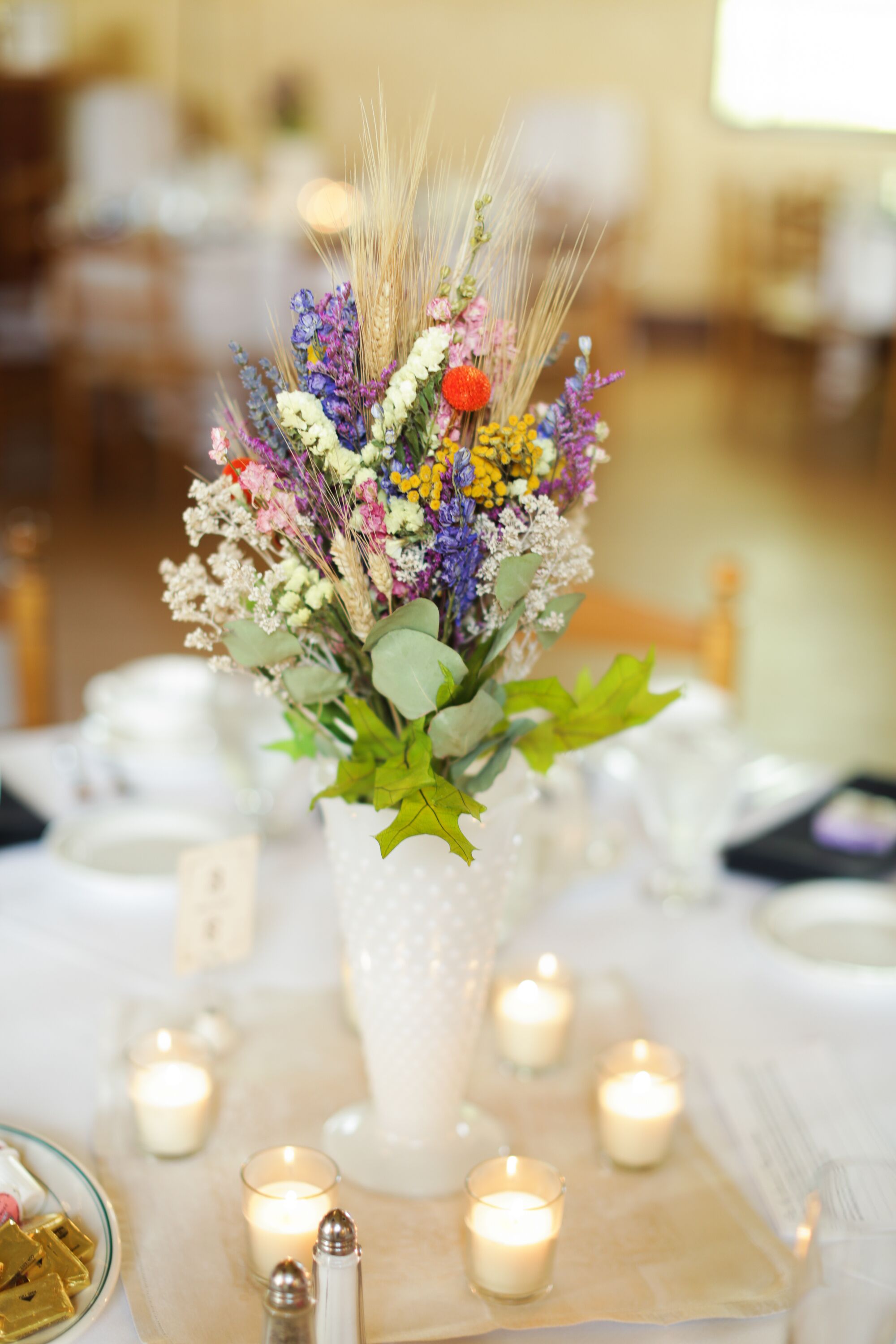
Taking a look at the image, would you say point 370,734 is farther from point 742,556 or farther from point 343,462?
point 742,556

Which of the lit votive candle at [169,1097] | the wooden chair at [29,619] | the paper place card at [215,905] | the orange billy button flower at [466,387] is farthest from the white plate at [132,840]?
the orange billy button flower at [466,387]

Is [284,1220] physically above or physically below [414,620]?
below

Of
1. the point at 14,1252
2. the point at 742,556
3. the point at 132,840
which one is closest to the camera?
the point at 14,1252

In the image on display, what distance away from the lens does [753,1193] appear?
3.11 feet

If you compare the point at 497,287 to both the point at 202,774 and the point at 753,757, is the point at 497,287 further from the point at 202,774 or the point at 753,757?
the point at 753,757

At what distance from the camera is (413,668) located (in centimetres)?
77

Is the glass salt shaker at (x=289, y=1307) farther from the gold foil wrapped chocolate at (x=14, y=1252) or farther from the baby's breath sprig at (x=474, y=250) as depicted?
the baby's breath sprig at (x=474, y=250)

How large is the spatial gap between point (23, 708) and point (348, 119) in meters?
7.13

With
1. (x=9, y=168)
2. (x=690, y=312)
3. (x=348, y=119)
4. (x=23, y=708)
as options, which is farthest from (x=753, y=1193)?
(x=690, y=312)

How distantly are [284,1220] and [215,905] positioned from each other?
0.35 m

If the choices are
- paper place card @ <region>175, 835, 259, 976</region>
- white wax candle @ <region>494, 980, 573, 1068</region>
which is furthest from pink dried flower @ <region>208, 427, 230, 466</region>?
white wax candle @ <region>494, 980, 573, 1068</region>

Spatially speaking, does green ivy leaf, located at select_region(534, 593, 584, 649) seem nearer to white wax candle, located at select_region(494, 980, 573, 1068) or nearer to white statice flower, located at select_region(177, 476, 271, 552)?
white statice flower, located at select_region(177, 476, 271, 552)

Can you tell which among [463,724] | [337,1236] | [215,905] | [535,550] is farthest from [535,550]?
[215,905]

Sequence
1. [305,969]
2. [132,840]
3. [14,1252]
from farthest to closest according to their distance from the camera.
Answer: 1. [132,840]
2. [305,969]
3. [14,1252]
